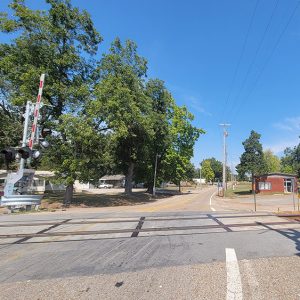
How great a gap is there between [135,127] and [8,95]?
493 inches

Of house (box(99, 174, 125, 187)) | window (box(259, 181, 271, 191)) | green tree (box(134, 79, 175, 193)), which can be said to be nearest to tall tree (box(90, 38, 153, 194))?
green tree (box(134, 79, 175, 193))

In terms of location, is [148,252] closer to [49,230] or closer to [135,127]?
[49,230]

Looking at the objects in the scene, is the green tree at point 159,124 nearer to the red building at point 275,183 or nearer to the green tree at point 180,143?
the green tree at point 180,143

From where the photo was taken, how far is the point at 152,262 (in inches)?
246

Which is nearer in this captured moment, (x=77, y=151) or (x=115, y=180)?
(x=77, y=151)

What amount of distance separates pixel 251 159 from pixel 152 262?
2066 inches

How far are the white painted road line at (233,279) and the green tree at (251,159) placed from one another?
50890mm

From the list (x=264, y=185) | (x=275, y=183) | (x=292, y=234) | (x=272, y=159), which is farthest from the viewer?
(x=272, y=159)

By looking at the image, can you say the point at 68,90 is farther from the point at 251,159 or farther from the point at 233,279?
the point at 251,159

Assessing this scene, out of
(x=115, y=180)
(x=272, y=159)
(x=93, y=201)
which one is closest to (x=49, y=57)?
(x=93, y=201)

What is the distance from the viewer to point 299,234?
886 cm

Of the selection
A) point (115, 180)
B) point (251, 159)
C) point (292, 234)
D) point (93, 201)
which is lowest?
point (93, 201)

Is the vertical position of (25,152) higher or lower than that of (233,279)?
higher

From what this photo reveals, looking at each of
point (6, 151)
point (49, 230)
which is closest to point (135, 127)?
point (6, 151)
